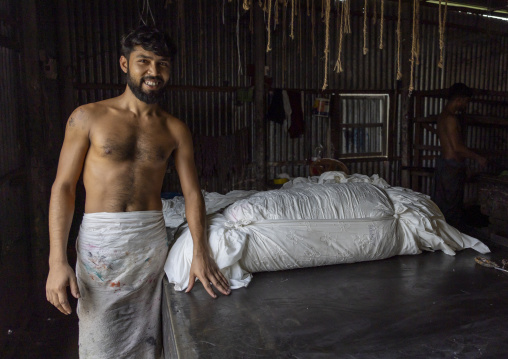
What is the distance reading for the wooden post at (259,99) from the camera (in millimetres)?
6258

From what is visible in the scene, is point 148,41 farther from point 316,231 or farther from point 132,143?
point 316,231

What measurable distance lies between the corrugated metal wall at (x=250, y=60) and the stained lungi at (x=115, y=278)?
3121 mm

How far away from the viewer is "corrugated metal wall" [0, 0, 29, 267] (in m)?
3.50

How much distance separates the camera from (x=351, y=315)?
200cm

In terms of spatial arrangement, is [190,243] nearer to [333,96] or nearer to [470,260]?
[470,260]

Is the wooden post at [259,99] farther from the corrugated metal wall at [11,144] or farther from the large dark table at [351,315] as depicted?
the large dark table at [351,315]

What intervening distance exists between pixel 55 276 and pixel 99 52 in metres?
4.38

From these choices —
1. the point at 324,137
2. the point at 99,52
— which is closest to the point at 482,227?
the point at 324,137

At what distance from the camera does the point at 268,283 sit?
2.41 metres

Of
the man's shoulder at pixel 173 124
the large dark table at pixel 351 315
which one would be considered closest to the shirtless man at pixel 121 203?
the man's shoulder at pixel 173 124

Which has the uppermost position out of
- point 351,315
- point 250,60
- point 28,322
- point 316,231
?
point 250,60

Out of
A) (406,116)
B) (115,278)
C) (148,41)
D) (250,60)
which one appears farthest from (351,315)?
(406,116)

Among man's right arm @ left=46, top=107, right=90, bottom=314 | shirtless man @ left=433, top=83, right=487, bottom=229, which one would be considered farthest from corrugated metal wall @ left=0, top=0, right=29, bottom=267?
shirtless man @ left=433, top=83, right=487, bottom=229

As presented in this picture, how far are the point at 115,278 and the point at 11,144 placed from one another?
2283mm
